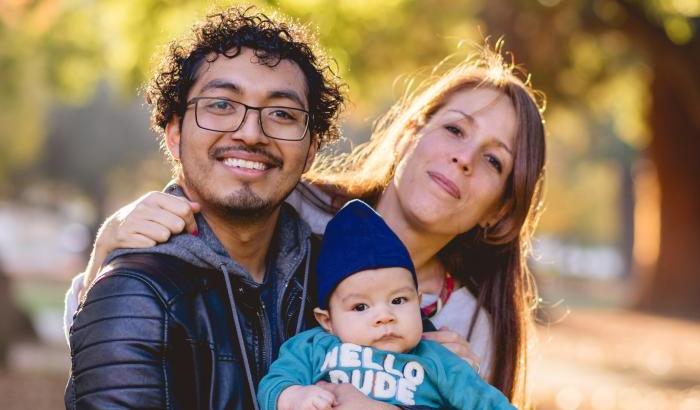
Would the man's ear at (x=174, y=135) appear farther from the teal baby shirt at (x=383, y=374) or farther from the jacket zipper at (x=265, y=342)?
the teal baby shirt at (x=383, y=374)

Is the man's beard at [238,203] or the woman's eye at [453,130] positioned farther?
the woman's eye at [453,130]

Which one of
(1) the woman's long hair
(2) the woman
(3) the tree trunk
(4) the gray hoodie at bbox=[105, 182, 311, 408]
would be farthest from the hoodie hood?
(3) the tree trunk

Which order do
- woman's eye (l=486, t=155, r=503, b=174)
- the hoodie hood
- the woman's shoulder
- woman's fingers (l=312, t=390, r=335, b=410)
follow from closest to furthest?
1. woman's fingers (l=312, t=390, r=335, b=410)
2. the hoodie hood
3. woman's eye (l=486, t=155, r=503, b=174)
4. the woman's shoulder

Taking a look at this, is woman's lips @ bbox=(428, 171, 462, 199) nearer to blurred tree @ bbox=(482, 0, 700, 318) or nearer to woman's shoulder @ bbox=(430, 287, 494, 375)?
woman's shoulder @ bbox=(430, 287, 494, 375)

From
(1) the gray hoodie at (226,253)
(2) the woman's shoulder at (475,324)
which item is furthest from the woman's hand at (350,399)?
(2) the woman's shoulder at (475,324)

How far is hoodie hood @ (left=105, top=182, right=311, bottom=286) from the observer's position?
3.25 meters

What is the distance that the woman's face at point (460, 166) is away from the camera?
4410 millimetres

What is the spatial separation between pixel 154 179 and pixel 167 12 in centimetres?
3631

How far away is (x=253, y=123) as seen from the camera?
345cm

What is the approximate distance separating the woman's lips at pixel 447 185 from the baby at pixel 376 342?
0.97 m

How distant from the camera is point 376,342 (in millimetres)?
3363

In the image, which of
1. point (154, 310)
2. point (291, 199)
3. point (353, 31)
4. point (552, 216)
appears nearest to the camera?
point (154, 310)

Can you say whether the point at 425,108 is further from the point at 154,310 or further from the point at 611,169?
the point at 611,169

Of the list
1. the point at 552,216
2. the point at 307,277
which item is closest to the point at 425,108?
the point at 307,277
